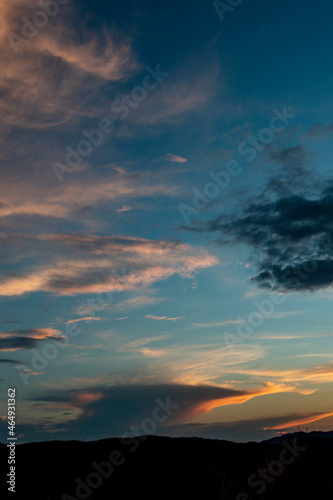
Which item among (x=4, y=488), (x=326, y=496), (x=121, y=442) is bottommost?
(x=326, y=496)

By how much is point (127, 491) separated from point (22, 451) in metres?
7.14

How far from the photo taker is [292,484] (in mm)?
10047

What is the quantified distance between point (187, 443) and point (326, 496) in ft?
31.3

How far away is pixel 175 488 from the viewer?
11.5 m

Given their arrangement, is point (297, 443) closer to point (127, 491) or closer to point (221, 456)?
point (127, 491)

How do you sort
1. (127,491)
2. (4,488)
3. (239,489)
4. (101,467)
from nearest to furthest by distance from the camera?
(239,489)
(127,491)
(4,488)
(101,467)

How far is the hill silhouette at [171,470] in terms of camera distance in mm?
10273

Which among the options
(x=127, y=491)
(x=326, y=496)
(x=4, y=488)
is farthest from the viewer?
(x=4, y=488)

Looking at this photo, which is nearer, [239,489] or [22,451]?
[239,489]

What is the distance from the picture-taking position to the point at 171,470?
14609 mm

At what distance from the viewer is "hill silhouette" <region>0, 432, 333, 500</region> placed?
1027 centimetres

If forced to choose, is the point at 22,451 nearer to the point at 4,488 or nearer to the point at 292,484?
the point at 4,488

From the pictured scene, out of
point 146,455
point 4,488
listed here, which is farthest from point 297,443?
point 4,488

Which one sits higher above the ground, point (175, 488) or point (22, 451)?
point (22, 451)
